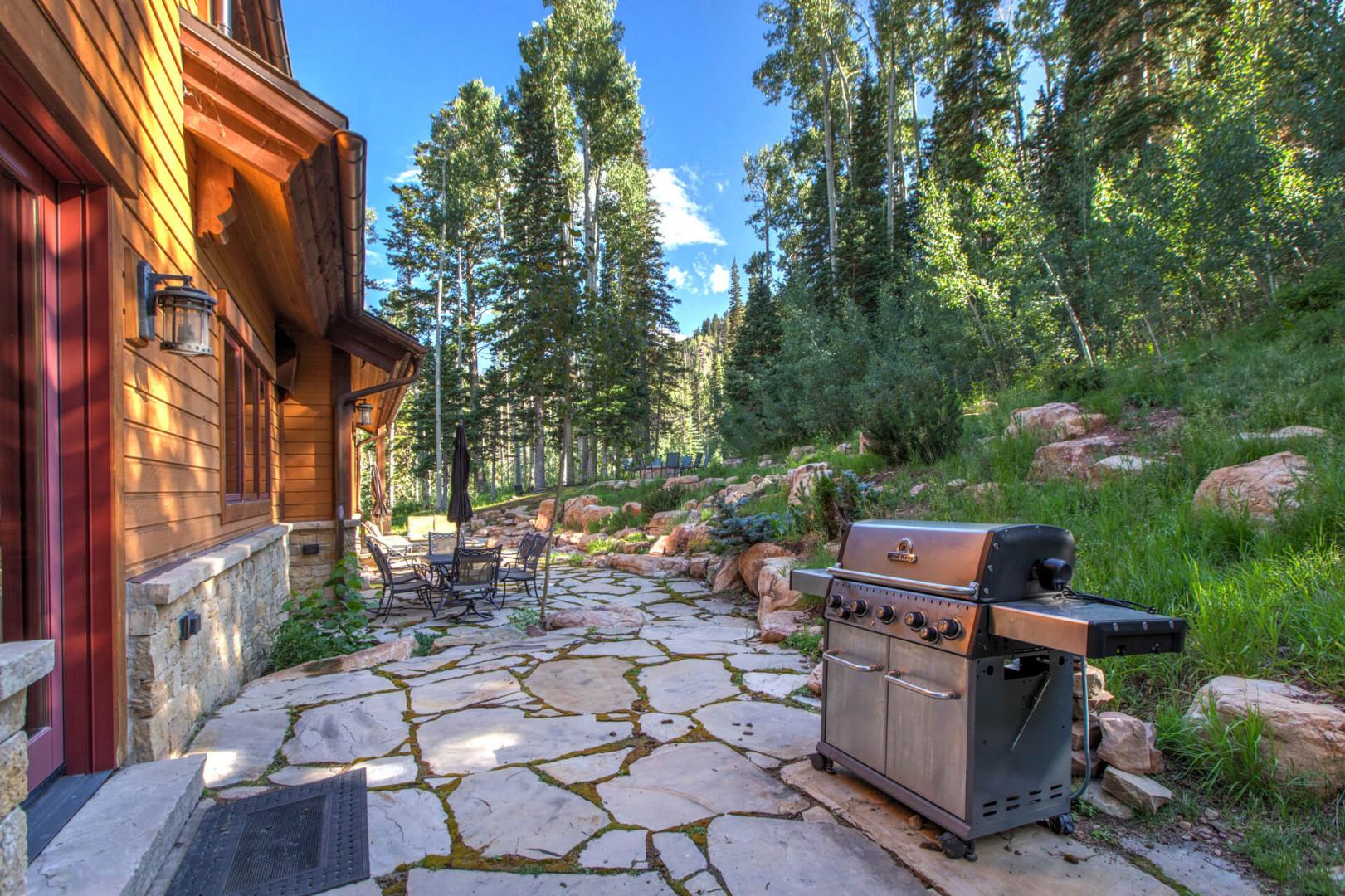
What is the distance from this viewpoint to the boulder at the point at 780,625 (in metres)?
4.72

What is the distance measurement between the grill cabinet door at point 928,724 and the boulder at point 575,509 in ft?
38.0

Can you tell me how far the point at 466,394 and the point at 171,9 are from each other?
19000 millimetres

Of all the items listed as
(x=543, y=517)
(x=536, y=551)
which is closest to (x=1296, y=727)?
(x=536, y=551)

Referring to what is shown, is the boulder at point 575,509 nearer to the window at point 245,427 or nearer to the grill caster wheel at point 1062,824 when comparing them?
the window at point 245,427

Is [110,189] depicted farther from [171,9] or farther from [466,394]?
[466,394]

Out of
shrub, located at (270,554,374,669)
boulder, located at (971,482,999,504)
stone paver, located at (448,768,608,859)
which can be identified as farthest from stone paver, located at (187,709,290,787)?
boulder, located at (971,482,999,504)

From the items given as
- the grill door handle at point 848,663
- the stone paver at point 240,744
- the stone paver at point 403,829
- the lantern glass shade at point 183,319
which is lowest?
the stone paver at point 403,829

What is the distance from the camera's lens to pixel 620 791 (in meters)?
2.52

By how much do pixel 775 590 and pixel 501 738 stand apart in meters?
2.92

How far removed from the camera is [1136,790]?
2230mm

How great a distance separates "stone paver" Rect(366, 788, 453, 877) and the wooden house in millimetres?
950

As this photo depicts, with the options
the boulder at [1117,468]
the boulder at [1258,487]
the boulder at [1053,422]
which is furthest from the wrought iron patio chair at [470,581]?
the boulder at [1258,487]

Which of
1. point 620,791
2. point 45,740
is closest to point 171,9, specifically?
point 45,740

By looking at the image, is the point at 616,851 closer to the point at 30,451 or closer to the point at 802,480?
the point at 30,451
